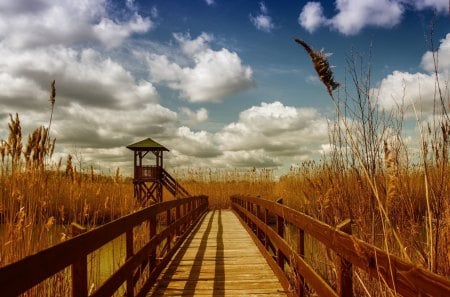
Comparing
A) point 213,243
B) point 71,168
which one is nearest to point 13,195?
point 71,168

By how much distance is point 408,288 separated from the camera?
1.69 meters

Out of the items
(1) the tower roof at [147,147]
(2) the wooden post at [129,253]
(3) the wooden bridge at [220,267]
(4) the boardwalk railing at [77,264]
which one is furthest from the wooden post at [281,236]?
(1) the tower roof at [147,147]

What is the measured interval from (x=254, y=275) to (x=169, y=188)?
20570mm

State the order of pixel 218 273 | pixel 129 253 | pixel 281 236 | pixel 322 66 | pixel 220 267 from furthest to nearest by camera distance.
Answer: pixel 220 267 → pixel 218 273 → pixel 281 236 → pixel 129 253 → pixel 322 66

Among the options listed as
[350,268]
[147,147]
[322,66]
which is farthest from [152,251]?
[147,147]

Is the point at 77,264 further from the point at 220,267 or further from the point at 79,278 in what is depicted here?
the point at 220,267

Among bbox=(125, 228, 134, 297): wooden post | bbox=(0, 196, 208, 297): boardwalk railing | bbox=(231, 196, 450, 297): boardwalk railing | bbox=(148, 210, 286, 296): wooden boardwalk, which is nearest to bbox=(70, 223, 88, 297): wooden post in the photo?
bbox=(0, 196, 208, 297): boardwalk railing

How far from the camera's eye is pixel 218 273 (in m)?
5.79

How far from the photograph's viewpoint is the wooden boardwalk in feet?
15.7

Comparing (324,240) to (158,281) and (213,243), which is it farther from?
(213,243)

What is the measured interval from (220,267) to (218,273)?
0.44 m

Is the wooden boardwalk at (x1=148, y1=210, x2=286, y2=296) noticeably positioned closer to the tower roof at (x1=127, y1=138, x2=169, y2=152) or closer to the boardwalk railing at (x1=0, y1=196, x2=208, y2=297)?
the boardwalk railing at (x1=0, y1=196, x2=208, y2=297)

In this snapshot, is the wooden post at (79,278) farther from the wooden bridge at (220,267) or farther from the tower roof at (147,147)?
the tower roof at (147,147)

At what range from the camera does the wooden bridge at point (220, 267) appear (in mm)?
1771
